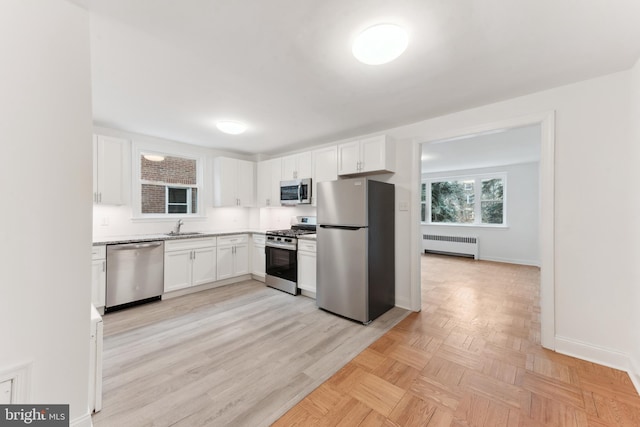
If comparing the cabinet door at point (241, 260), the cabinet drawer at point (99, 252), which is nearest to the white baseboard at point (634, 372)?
the cabinet door at point (241, 260)

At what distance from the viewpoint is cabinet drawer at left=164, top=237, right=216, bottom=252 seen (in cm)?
371

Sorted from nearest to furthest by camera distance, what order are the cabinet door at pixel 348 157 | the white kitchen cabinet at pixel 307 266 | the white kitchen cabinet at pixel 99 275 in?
the white kitchen cabinet at pixel 99 275
the cabinet door at pixel 348 157
the white kitchen cabinet at pixel 307 266

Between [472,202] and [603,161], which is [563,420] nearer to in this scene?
[603,161]

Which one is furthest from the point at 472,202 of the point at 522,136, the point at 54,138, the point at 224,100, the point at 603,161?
the point at 54,138

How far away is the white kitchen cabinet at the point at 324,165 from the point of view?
3791 mm

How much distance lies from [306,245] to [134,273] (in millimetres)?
2365

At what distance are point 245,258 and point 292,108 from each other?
9.65ft

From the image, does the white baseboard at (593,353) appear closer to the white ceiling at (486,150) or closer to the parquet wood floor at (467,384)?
the parquet wood floor at (467,384)

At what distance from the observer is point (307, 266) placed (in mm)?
3762

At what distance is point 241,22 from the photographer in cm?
154

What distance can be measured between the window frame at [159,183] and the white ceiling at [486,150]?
394cm

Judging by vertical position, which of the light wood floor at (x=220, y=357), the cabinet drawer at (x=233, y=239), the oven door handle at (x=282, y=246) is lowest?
the light wood floor at (x=220, y=357)

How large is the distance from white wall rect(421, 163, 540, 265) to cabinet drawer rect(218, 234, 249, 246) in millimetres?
6202

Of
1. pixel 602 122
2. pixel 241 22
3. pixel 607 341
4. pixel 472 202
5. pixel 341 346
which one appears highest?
pixel 241 22
